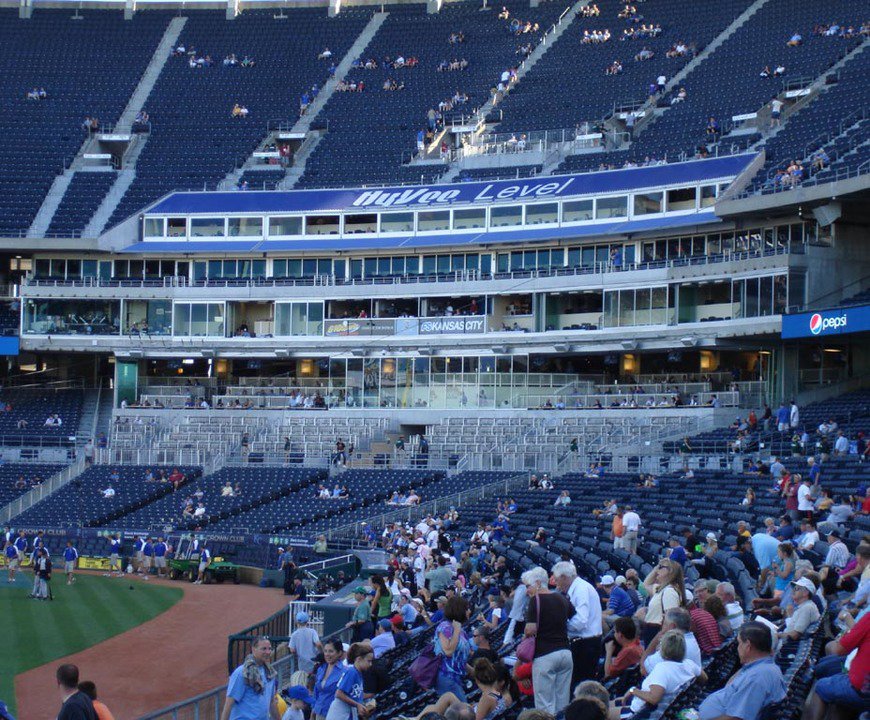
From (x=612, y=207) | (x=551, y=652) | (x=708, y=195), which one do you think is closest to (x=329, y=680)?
(x=551, y=652)

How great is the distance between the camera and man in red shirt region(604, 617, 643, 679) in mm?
10469

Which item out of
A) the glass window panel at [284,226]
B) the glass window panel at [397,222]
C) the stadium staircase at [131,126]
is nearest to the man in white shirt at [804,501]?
the glass window panel at [397,222]

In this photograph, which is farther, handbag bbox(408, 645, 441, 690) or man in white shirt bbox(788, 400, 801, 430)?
man in white shirt bbox(788, 400, 801, 430)

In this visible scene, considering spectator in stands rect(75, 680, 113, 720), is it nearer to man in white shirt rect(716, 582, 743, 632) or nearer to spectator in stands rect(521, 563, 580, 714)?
spectator in stands rect(521, 563, 580, 714)

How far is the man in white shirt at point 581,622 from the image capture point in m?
10.8

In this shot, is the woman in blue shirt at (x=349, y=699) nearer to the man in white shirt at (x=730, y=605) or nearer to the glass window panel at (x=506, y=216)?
the man in white shirt at (x=730, y=605)

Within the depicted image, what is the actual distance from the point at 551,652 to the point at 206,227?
141 ft

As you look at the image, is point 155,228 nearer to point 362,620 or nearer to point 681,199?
point 681,199

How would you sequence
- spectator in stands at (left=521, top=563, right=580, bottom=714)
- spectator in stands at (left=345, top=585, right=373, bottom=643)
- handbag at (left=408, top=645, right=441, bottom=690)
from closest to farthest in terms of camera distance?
spectator in stands at (left=521, top=563, right=580, bottom=714)
handbag at (left=408, top=645, right=441, bottom=690)
spectator in stands at (left=345, top=585, right=373, bottom=643)

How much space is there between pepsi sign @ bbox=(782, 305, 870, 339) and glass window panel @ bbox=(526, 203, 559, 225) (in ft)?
39.4

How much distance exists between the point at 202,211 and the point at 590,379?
16.7 metres

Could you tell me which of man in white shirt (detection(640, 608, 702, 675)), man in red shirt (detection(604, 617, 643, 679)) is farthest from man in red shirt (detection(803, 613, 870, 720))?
man in red shirt (detection(604, 617, 643, 679))

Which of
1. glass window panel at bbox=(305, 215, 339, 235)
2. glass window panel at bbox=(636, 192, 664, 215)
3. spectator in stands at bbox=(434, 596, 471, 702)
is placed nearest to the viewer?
spectator in stands at bbox=(434, 596, 471, 702)

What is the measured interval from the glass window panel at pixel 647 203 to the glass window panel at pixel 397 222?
28.7 feet
